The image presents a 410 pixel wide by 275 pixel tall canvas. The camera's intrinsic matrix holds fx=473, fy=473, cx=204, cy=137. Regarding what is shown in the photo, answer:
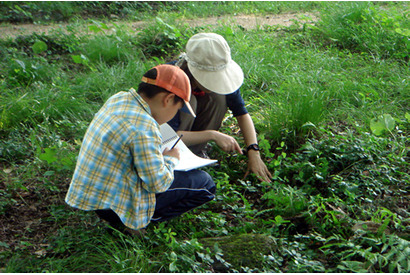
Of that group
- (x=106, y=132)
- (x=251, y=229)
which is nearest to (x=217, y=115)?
(x=251, y=229)

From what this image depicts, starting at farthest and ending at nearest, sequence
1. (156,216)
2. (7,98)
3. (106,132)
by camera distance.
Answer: (7,98), (156,216), (106,132)

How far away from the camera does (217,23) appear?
668cm

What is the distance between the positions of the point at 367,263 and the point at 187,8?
20.2 feet

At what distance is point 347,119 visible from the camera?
13.3 ft

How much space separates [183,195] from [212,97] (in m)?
0.84

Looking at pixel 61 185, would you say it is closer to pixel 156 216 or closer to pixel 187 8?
pixel 156 216

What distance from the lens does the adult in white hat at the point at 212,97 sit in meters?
2.99

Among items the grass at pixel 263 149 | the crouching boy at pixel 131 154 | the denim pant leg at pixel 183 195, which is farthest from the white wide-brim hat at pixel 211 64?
the grass at pixel 263 149

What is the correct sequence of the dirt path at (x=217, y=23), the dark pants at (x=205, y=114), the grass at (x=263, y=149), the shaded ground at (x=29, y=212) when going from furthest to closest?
the dirt path at (x=217, y=23)
the dark pants at (x=205, y=114)
the shaded ground at (x=29, y=212)
the grass at (x=263, y=149)

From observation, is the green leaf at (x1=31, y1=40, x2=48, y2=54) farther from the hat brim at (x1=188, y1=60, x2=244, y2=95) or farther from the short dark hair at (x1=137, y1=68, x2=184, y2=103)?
the short dark hair at (x1=137, y1=68, x2=184, y2=103)

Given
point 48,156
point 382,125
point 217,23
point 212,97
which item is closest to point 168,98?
point 212,97

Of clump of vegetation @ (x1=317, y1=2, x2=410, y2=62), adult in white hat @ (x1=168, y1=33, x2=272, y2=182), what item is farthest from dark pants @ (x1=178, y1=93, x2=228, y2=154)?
clump of vegetation @ (x1=317, y1=2, x2=410, y2=62)

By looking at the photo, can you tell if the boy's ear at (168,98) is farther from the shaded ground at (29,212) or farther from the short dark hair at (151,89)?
the shaded ground at (29,212)

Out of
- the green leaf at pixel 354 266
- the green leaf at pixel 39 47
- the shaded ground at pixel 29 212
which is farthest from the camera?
the green leaf at pixel 39 47
